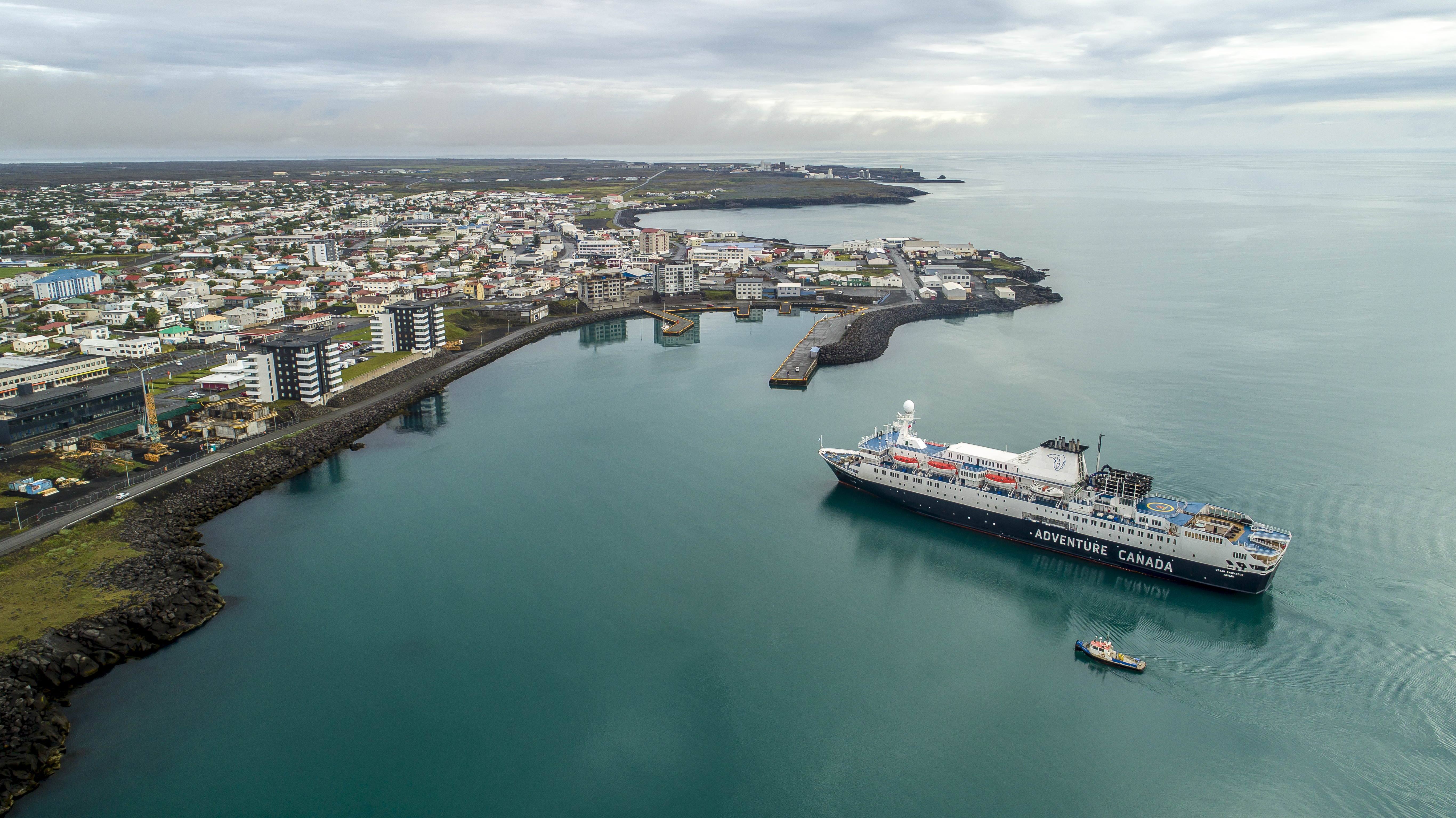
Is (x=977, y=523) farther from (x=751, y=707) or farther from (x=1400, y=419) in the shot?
(x=1400, y=419)

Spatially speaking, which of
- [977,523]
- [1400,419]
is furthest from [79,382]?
[1400,419]

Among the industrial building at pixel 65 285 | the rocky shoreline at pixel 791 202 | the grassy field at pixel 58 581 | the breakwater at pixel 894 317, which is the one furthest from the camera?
the rocky shoreline at pixel 791 202

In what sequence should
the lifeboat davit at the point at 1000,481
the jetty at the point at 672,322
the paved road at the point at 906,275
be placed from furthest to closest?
the paved road at the point at 906,275 < the jetty at the point at 672,322 < the lifeboat davit at the point at 1000,481

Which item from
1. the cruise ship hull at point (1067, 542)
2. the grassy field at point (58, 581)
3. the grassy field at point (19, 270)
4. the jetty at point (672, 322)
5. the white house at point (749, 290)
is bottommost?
the cruise ship hull at point (1067, 542)

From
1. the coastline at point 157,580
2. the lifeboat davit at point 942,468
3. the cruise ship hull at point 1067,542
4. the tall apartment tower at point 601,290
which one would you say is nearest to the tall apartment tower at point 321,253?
the tall apartment tower at point 601,290

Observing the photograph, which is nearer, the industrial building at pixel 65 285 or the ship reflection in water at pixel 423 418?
the ship reflection in water at pixel 423 418

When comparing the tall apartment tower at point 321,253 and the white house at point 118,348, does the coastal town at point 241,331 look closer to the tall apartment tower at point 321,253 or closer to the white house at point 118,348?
the white house at point 118,348

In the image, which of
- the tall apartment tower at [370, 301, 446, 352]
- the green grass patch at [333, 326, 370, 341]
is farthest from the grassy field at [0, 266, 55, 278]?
the tall apartment tower at [370, 301, 446, 352]

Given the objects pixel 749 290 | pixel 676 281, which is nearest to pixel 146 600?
pixel 676 281

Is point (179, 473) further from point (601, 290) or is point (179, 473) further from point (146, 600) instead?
point (601, 290)
